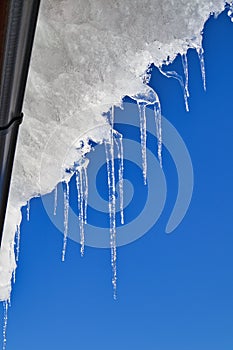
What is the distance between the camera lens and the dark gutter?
0.81m

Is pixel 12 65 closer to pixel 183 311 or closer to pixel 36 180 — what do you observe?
pixel 36 180

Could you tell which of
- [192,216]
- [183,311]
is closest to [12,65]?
[192,216]

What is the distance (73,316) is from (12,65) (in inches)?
389

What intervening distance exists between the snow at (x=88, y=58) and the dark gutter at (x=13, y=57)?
0.68 feet

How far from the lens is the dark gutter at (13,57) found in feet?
2.66

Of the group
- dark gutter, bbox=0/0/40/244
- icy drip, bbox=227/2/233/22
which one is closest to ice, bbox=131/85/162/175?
icy drip, bbox=227/2/233/22


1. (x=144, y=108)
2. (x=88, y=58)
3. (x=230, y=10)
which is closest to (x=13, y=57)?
(x=88, y=58)

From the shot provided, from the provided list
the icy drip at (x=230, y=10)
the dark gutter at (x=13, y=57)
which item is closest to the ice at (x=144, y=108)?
the icy drip at (x=230, y=10)

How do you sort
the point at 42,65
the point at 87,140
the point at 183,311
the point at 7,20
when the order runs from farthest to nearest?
the point at 183,311, the point at 87,140, the point at 42,65, the point at 7,20

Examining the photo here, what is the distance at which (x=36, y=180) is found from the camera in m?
1.49

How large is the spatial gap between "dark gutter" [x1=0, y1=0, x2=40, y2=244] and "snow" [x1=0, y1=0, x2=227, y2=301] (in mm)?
206

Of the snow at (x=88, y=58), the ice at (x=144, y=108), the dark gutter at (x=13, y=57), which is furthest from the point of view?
the ice at (x=144, y=108)

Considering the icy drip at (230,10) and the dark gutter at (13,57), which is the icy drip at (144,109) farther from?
the dark gutter at (13,57)

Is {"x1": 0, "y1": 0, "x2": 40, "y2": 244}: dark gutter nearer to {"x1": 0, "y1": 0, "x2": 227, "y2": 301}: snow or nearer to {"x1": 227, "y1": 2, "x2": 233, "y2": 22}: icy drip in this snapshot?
{"x1": 0, "y1": 0, "x2": 227, "y2": 301}: snow
